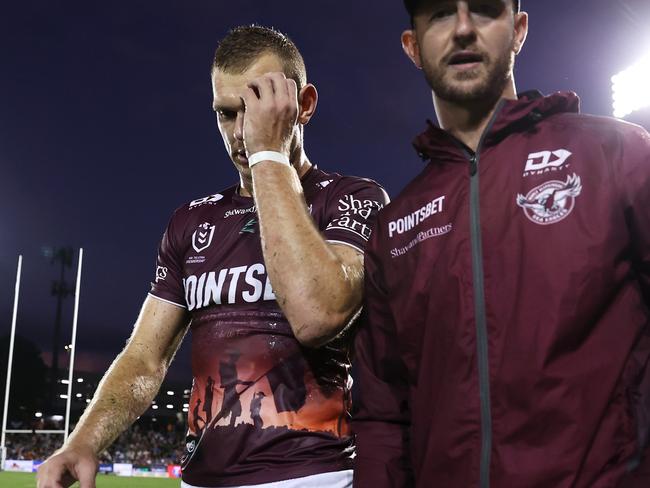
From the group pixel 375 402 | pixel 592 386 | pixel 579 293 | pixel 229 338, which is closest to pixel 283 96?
pixel 229 338

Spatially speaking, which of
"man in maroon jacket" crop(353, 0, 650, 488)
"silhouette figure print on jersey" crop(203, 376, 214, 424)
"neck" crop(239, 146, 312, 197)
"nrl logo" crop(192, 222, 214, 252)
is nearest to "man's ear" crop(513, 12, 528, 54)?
"man in maroon jacket" crop(353, 0, 650, 488)

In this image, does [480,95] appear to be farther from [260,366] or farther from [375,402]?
[260,366]

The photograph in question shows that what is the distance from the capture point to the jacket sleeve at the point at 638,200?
165 centimetres

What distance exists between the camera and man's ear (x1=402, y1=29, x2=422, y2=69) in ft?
7.52

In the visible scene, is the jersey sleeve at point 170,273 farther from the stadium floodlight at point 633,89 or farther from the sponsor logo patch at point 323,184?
the stadium floodlight at point 633,89

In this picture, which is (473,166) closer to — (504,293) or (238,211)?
(504,293)

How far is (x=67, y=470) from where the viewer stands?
7.14 ft

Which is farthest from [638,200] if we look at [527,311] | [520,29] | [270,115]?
[270,115]

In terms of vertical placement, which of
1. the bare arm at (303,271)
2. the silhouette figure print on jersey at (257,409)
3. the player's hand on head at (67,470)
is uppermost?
the bare arm at (303,271)

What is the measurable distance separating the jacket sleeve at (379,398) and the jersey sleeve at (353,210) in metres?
0.12

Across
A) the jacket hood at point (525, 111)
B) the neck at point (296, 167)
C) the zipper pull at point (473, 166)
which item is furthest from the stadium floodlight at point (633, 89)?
the zipper pull at point (473, 166)

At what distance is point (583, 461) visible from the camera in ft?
5.17

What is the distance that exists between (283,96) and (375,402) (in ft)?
3.17

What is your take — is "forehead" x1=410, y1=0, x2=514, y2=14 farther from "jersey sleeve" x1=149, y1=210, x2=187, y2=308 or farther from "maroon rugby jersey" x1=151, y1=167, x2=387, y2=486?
"jersey sleeve" x1=149, y1=210, x2=187, y2=308
